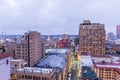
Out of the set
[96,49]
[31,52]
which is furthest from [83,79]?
[96,49]

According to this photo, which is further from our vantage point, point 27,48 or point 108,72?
point 27,48

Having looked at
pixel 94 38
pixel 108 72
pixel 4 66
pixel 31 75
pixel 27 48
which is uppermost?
pixel 94 38

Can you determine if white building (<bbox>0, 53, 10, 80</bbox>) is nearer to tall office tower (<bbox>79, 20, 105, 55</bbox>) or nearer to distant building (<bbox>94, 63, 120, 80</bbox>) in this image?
distant building (<bbox>94, 63, 120, 80</bbox>)

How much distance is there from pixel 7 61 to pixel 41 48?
258ft

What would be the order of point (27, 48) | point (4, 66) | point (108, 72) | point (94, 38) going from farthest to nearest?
point (94, 38), point (27, 48), point (108, 72), point (4, 66)

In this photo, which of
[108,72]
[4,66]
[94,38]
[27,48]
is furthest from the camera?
[94,38]

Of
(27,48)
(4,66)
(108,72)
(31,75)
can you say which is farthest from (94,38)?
(4,66)

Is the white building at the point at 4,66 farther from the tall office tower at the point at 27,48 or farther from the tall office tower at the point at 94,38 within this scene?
the tall office tower at the point at 94,38

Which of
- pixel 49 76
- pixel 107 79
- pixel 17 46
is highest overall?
pixel 17 46

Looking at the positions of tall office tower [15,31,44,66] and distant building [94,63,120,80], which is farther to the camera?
tall office tower [15,31,44,66]

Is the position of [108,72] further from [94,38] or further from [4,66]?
[4,66]

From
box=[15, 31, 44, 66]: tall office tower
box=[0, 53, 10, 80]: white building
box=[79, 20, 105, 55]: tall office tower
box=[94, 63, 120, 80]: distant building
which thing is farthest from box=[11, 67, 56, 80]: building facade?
box=[79, 20, 105, 55]: tall office tower

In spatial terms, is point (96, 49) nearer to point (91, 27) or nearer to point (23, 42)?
point (91, 27)

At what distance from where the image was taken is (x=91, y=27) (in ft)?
377
